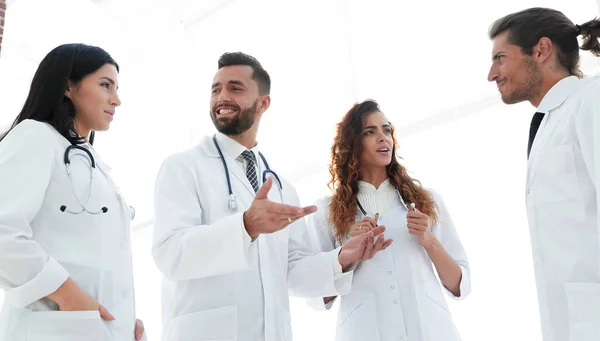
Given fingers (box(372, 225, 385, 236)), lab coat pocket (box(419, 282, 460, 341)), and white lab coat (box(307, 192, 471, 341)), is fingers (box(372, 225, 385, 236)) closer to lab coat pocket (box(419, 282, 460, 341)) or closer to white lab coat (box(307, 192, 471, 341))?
white lab coat (box(307, 192, 471, 341))

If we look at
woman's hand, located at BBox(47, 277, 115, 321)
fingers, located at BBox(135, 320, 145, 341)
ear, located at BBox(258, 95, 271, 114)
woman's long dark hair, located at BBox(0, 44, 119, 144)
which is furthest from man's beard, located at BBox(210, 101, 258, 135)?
woman's hand, located at BBox(47, 277, 115, 321)

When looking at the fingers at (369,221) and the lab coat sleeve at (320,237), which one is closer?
the fingers at (369,221)

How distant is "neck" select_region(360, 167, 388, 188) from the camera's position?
253cm

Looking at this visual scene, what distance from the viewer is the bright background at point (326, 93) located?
9.98ft

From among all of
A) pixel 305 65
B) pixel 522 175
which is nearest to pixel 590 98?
pixel 522 175

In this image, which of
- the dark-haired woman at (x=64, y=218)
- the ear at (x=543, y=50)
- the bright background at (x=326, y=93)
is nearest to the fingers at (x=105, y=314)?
the dark-haired woman at (x=64, y=218)

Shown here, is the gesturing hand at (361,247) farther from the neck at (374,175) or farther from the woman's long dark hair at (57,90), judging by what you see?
the woman's long dark hair at (57,90)

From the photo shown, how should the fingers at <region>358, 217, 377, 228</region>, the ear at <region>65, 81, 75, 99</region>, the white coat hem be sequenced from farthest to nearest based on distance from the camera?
the fingers at <region>358, 217, 377, 228</region>, the ear at <region>65, 81, 75, 99</region>, the white coat hem

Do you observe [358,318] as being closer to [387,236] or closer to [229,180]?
[387,236]

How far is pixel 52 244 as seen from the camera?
1521 millimetres

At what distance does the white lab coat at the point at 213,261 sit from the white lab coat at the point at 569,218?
704 mm

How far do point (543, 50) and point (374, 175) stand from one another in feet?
2.86

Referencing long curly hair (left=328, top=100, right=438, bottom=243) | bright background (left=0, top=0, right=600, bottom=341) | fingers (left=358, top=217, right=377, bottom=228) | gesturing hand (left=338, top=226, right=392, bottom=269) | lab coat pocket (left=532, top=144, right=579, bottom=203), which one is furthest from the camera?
bright background (left=0, top=0, right=600, bottom=341)

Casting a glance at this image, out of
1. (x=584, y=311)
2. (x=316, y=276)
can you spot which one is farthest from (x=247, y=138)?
(x=584, y=311)
